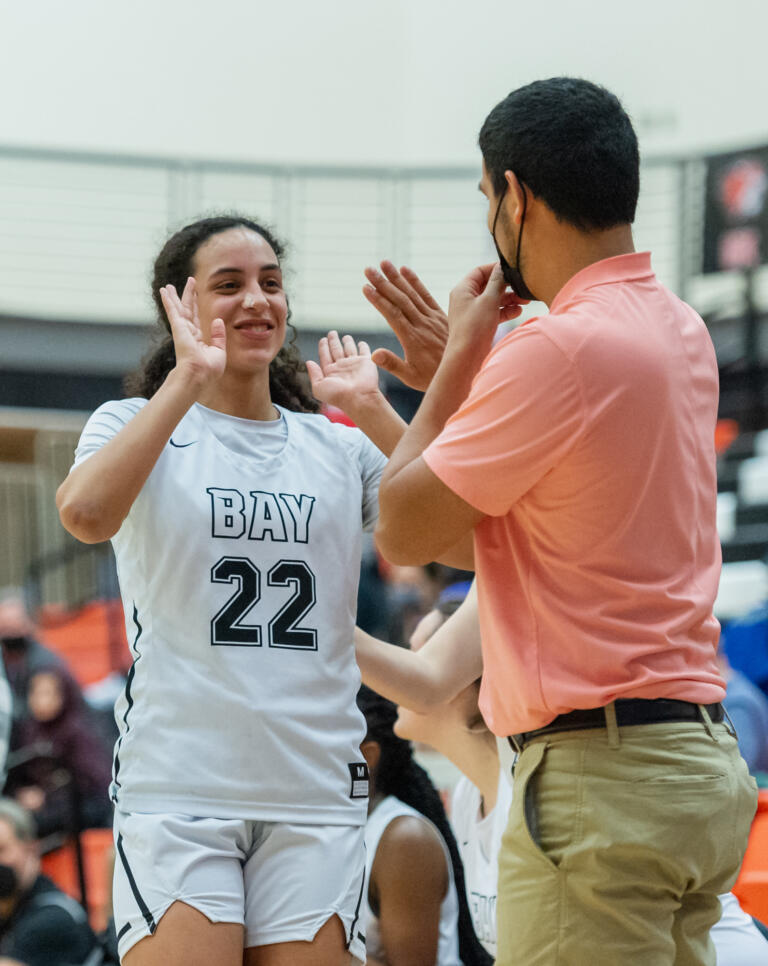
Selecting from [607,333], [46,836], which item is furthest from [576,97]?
[46,836]

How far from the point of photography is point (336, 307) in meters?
12.6

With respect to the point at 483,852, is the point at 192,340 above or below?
above

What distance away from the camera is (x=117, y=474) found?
2064mm

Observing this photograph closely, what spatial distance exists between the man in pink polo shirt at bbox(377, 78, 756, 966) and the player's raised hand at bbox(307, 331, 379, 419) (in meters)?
0.48

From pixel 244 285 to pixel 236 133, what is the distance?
34.6 ft

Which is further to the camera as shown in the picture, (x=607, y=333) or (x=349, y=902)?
(x=349, y=902)

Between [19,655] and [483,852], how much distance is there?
5.02 meters

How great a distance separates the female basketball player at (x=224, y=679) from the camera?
2047 millimetres

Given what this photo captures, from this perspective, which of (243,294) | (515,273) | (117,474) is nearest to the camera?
(515,273)

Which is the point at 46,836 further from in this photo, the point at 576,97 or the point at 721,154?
→ the point at 721,154

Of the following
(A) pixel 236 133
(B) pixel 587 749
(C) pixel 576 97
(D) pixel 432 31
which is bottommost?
(B) pixel 587 749

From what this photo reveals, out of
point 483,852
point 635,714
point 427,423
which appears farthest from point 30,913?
point 635,714

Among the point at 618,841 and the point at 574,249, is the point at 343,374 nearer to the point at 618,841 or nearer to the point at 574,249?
the point at 574,249

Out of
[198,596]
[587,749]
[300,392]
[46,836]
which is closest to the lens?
[587,749]
